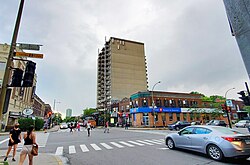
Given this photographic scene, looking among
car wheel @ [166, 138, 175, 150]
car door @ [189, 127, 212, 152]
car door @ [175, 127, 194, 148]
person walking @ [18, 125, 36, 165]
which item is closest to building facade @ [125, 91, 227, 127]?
car wheel @ [166, 138, 175, 150]

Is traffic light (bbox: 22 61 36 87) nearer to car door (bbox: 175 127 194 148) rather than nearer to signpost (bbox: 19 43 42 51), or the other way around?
signpost (bbox: 19 43 42 51)

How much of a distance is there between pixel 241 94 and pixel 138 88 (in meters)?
65.5

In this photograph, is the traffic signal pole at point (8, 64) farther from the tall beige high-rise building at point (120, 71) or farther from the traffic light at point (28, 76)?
the tall beige high-rise building at point (120, 71)

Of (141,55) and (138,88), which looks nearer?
(138,88)

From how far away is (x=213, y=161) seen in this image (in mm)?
6941

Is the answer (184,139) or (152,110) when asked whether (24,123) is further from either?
(184,139)

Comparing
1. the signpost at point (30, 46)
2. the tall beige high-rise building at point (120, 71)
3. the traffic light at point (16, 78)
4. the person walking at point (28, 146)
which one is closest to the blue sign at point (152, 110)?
the tall beige high-rise building at point (120, 71)

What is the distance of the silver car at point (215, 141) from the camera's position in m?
6.64

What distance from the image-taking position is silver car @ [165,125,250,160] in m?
6.64

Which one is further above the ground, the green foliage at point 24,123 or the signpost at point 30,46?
the signpost at point 30,46

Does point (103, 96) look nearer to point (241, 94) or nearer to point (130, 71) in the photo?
point (130, 71)

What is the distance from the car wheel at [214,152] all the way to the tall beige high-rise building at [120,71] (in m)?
62.4

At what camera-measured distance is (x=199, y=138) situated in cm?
791

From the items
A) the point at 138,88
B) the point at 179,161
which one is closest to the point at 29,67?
the point at 179,161
